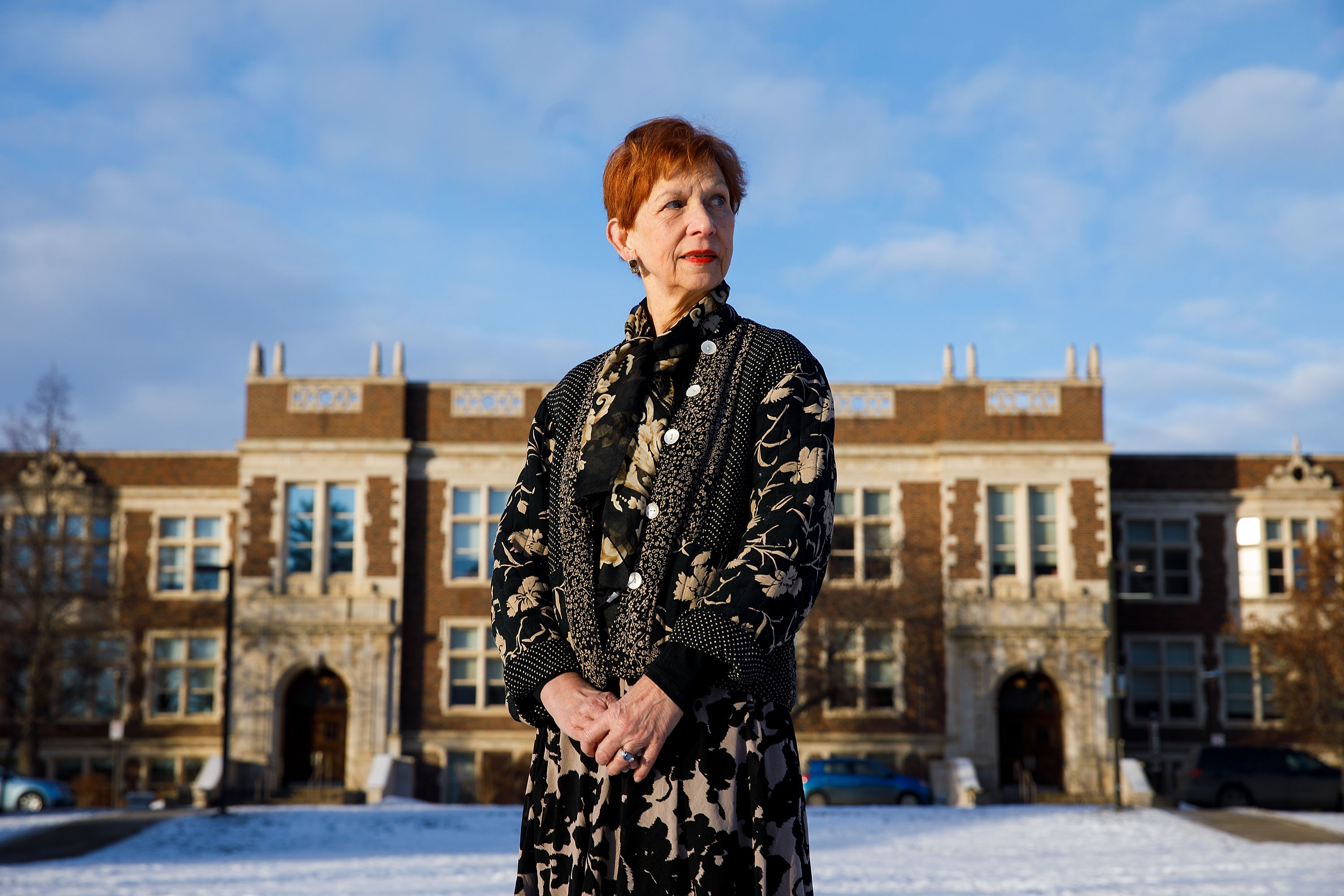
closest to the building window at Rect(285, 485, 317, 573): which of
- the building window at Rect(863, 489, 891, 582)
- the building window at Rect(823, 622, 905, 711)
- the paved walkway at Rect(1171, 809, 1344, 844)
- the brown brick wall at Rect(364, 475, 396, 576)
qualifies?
the brown brick wall at Rect(364, 475, 396, 576)

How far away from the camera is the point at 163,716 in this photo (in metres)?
29.4

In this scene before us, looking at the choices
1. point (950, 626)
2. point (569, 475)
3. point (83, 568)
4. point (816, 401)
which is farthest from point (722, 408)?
point (83, 568)

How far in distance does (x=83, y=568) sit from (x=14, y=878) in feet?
62.7

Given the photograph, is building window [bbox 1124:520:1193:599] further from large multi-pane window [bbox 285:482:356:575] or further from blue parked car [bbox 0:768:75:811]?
blue parked car [bbox 0:768:75:811]

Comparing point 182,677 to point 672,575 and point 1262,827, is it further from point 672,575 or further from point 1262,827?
point 672,575

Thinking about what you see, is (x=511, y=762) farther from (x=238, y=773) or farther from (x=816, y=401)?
(x=816, y=401)

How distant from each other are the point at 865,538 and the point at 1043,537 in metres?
3.86

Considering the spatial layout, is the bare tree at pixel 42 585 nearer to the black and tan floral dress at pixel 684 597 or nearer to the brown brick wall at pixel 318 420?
the brown brick wall at pixel 318 420

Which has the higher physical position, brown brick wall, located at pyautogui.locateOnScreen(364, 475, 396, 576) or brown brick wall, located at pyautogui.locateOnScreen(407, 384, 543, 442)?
brown brick wall, located at pyautogui.locateOnScreen(407, 384, 543, 442)

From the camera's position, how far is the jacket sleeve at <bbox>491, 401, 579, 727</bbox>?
250 cm

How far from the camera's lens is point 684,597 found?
7.95 ft

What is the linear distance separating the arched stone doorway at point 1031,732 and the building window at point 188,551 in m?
17.9

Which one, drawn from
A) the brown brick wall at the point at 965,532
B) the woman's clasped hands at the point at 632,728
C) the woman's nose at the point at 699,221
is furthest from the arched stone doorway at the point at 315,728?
the woman's clasped hands at the point at 632,728

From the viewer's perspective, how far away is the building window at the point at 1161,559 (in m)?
30.6
